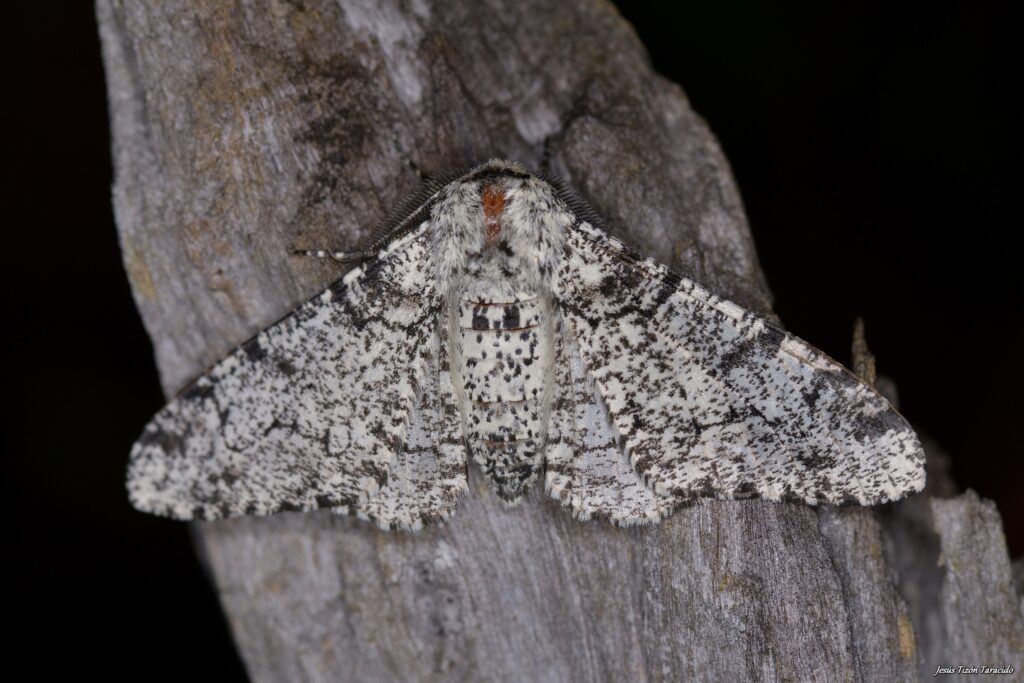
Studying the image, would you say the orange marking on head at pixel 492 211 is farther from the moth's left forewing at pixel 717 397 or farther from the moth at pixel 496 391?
the moth's left forewing at pixel 717 397

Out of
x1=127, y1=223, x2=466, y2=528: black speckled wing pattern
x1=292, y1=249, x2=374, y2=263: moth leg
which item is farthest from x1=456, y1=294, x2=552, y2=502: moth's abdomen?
x1=292, y1=249, x2=374, y2=263: moth leg

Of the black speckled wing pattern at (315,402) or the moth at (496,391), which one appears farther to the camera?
the black speckled wing pattern at (315,402)

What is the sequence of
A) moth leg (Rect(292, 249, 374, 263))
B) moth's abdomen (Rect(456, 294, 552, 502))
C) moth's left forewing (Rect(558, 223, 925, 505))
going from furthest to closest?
1. moth leg (Rect(292, 249, 374, 263))
2. moth's abdomen (Rect(456, 294, 552, 502))
3. moth's left forewing (Rect(558, 223, 925, 505))

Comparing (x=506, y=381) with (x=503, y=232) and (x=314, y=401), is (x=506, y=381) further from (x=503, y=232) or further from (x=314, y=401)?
(x=314, y=401)

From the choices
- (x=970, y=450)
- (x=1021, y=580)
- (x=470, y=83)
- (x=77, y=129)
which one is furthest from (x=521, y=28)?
(x=1021, y=580)

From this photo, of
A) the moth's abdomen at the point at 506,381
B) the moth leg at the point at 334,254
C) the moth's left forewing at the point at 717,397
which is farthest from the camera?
the moth leg at the point at 334,254

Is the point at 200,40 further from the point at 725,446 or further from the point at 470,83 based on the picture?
the point at 725,446

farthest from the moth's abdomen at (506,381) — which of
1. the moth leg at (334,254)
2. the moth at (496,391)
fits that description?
the moth leg at (334,254)

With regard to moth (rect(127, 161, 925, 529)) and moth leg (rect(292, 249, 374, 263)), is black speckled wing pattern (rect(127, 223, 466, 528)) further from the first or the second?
moth leg (rect(292, 249, 374, 263))
